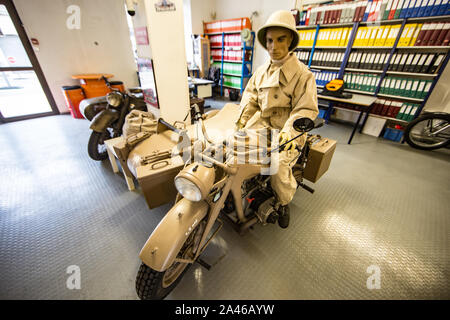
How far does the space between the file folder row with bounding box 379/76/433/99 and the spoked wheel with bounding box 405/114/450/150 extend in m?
0.41

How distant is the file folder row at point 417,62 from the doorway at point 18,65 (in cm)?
666

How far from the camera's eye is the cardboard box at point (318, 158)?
161 cm

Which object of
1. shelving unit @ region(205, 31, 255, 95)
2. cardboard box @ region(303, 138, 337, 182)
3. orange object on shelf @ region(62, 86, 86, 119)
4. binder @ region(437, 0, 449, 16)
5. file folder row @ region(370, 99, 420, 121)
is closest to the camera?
cardboard box @ region(303, 138, 337, 182)

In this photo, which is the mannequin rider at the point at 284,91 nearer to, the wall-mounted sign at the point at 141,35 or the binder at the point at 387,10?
the wall-mounted sign at the point at 141,35

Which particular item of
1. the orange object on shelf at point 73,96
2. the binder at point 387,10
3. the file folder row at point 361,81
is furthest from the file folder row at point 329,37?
the orange object on shelf at point 73,96

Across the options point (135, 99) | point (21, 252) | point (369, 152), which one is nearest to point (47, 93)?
point (135, 99)

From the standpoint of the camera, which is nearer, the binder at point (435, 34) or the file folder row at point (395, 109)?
the binder at point (435, 34)

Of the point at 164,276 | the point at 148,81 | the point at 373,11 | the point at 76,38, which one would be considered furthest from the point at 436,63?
the point at 76,38

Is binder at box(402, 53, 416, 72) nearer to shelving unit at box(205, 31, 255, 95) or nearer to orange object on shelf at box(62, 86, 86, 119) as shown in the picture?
shelving unit at box(205, 31, 255, 95)

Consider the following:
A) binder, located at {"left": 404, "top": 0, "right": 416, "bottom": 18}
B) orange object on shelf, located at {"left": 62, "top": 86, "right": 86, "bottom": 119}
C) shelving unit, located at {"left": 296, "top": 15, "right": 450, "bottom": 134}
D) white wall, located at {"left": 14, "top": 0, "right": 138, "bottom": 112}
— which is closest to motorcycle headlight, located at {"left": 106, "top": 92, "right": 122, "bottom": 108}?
orange object on shelf, located at {"left": 62, "top": 86, "right": 86, "bottom": 119}

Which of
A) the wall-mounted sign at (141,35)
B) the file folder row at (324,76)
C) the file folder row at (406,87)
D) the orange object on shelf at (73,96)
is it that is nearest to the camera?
the wall-mounted sign at (141,35)

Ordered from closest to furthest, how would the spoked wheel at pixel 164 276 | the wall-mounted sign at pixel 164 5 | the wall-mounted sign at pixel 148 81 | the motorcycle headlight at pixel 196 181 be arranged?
the motorcycle headlight at pixel 196 181 → the spoked wheel at pixel 164 276 → the wall-mounted sign at pixel 164 5 → the wall-mounted sign at pixel 148 81

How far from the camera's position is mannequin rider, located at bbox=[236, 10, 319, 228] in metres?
1.16

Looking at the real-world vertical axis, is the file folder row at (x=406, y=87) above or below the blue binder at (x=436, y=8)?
below
